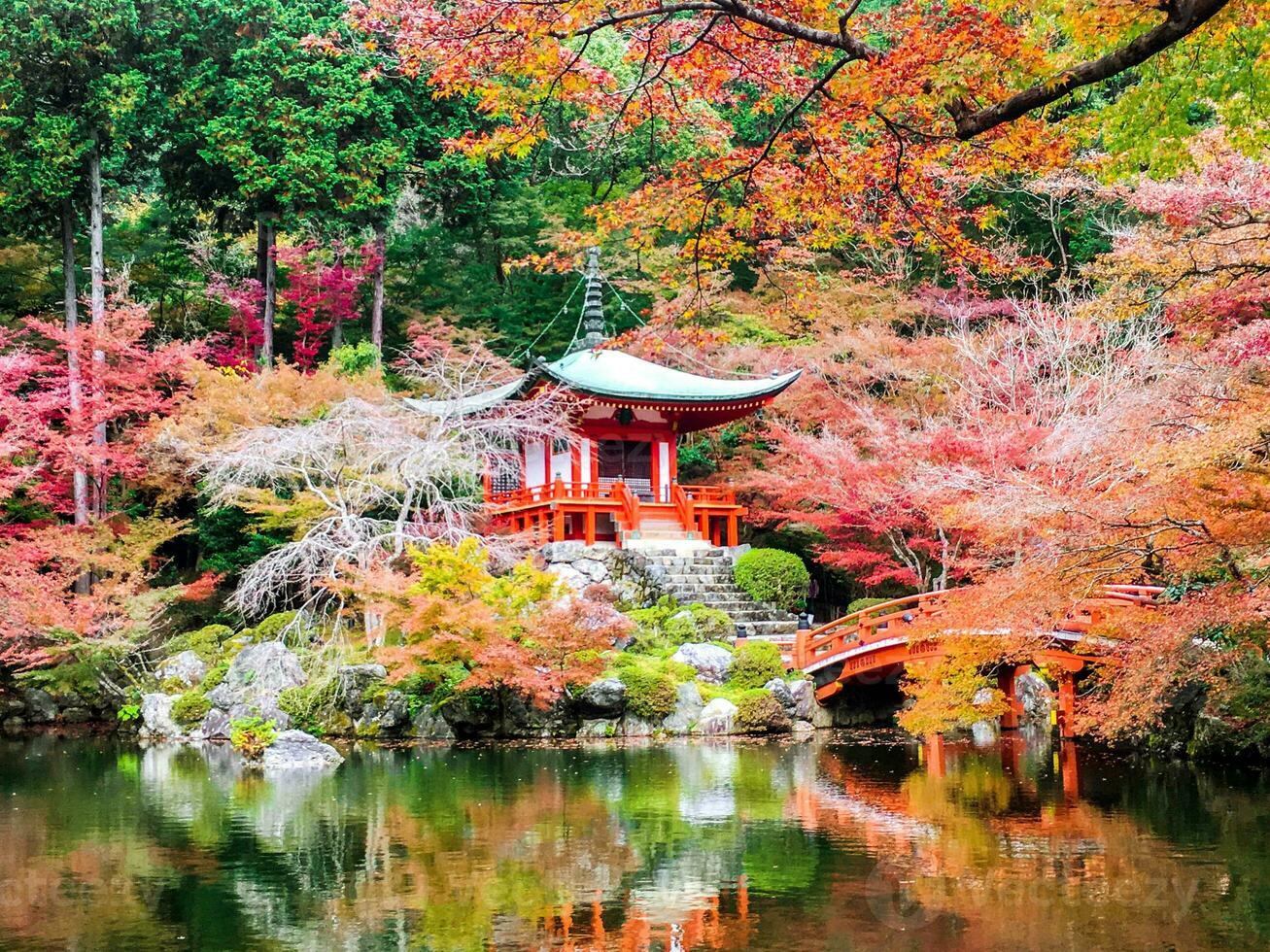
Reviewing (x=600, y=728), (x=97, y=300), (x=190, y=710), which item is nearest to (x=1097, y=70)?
(x=600, y=728)

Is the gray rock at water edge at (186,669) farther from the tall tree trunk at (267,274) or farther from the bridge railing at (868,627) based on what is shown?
the bridge railing at (868,627)

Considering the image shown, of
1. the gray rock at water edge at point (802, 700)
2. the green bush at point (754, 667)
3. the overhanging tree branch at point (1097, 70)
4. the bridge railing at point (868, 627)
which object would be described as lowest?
the gray rock at water edge at point (802, 700)

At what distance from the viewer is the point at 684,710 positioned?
52.3 ft

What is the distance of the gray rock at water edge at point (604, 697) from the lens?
1564 centimetres

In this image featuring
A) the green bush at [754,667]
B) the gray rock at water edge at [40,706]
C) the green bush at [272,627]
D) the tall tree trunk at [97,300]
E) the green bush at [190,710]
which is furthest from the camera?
the tall tree trunk at [97,300]

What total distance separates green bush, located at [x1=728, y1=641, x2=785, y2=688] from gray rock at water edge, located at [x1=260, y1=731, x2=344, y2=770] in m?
5.20

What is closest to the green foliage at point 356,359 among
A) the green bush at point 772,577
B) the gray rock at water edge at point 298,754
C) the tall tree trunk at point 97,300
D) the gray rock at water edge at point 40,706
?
the tall tree trunk at point 97,300

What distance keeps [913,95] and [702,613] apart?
12.8m

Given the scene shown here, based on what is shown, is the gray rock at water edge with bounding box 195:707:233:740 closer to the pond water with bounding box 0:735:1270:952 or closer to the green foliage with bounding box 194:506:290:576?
the pond water with bounding box 0:735:1270:952

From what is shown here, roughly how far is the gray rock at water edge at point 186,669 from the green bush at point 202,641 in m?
0.28

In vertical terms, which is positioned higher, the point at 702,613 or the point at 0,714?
the point at 702,613

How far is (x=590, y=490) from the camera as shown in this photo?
2116cm

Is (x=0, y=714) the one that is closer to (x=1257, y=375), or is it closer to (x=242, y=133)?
(x=242, y=133)

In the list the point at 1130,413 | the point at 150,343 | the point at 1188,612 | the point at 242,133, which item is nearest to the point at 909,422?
the point at 1130,413
